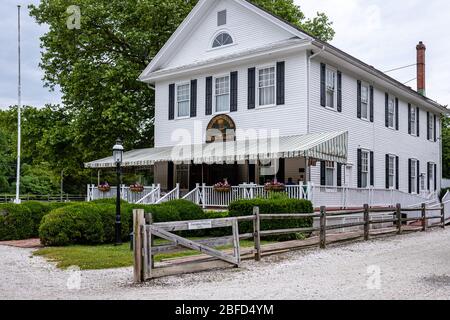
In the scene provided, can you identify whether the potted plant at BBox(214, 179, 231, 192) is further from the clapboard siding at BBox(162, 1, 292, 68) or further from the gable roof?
the clapboard siding at BBox(162, 1, 292, 68)

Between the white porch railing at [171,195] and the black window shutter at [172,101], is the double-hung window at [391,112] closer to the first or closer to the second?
the black window shutter at [172,101]

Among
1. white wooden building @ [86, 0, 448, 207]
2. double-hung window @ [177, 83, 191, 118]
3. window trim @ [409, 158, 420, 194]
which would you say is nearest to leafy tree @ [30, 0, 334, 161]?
white wooden building @ [86, 0, 448, 207]

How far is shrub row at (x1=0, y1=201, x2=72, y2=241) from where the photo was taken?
55.4 feet

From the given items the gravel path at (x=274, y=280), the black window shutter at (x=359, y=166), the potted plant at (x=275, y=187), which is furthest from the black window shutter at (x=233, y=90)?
the gravel path at (x=274, y=280)

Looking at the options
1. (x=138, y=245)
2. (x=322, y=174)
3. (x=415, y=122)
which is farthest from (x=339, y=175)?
(x=138, y=245)

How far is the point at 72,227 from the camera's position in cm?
1507

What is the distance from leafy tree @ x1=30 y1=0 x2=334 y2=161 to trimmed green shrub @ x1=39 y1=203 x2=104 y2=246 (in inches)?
419

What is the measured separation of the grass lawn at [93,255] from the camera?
38.2ft

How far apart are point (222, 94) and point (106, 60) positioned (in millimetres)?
8941

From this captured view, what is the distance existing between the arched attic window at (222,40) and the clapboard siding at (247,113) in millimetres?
1396

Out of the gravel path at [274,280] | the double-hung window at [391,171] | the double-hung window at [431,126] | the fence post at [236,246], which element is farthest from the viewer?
the double-hung window at [431,126]

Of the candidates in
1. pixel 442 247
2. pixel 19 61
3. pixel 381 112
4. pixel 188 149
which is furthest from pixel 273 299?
pixel 19 61

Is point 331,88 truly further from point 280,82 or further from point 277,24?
point 277,24

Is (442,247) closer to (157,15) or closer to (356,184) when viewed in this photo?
(356,184)
